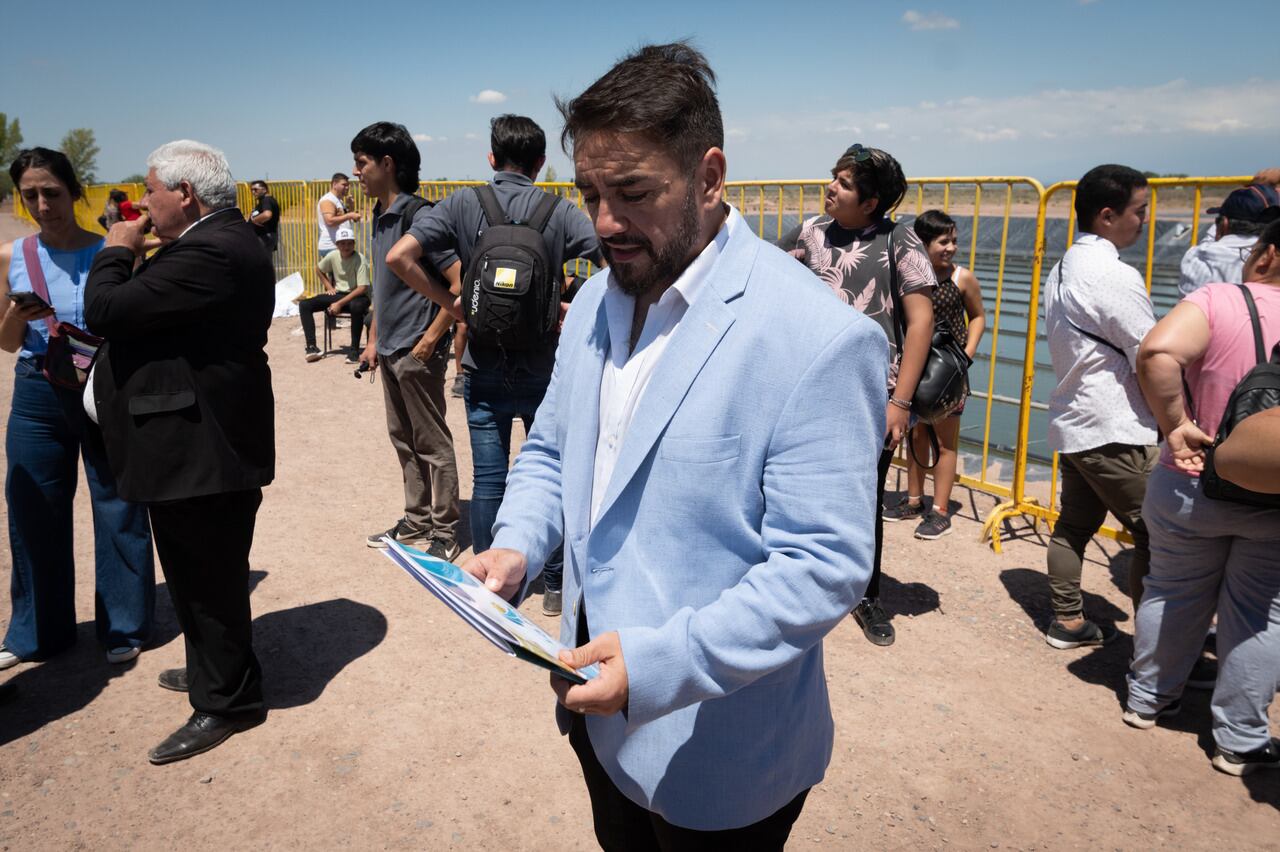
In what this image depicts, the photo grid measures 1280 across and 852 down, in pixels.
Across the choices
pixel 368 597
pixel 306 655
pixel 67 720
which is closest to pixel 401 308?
pixel 368 597

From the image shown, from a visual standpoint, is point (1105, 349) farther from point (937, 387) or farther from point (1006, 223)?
point (1006, 223)

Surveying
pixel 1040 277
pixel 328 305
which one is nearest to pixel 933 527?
pixel 1040 277

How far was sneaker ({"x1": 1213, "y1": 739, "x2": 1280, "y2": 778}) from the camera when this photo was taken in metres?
3.27

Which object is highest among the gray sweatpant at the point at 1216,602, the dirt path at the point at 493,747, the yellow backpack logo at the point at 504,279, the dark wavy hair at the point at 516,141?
the dark wavy hair at the point at 516,141

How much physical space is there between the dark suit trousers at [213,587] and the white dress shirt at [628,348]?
212cm

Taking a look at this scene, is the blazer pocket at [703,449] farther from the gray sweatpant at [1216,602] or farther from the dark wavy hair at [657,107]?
the gray sweatpant at [1216,602]

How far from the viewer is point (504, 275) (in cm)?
398

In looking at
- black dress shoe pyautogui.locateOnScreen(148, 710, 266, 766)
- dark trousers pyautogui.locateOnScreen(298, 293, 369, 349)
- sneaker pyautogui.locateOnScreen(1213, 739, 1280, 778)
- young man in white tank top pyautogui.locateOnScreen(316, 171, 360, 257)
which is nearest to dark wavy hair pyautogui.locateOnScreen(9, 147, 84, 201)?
black dress shoe pyautogui.locateOnScreen(148, 710, 266, 766)

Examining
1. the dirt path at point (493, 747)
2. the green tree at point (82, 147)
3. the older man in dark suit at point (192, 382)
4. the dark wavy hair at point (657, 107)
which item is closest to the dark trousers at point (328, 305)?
the dirt path at point (493, 747)

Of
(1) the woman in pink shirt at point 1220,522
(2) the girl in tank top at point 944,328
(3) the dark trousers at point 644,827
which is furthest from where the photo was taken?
(2) the girl in tank top at point 944,328

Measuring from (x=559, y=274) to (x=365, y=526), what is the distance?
2287mm

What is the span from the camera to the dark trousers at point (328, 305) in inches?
420

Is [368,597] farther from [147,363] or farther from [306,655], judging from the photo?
[147,363]

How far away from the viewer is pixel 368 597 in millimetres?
4719
